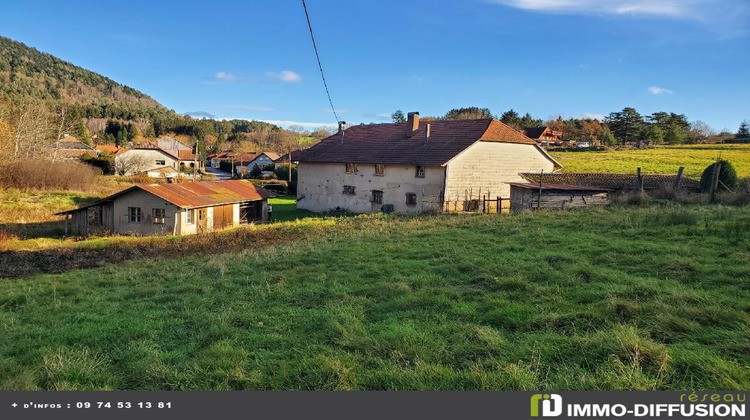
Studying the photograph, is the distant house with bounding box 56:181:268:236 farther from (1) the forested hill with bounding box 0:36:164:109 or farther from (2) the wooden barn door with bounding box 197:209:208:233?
(1) the forested hill with bounding box 0:36:164:109

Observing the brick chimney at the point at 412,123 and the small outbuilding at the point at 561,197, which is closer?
the small outbuilding at the point at 561,197

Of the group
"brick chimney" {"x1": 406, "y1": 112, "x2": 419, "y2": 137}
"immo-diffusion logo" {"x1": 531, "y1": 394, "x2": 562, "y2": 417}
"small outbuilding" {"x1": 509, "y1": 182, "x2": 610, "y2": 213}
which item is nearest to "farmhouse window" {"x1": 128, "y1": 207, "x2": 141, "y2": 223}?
"brick chimney" {"x1": 406, "y1": 112, "x2": 419, "y2": 137}

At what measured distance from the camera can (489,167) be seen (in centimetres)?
3198

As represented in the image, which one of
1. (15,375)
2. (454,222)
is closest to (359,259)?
(15,375)

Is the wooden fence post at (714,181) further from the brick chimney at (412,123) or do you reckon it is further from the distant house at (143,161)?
the distant house at (143,161)

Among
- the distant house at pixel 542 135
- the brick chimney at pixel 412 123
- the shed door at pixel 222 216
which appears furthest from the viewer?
the distant house at pixel 542 135

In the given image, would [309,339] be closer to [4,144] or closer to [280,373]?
[280,373]

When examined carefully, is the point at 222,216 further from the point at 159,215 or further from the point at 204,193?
the point at 159,215

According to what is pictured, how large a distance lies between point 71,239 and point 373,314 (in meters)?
26.7

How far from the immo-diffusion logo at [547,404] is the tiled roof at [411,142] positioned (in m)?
26.2

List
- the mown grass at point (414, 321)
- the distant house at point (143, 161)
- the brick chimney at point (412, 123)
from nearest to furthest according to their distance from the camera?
the mown grass at point (414, 321) → the brick chimney at point (412, 123) → the distant house at point (143, 161)

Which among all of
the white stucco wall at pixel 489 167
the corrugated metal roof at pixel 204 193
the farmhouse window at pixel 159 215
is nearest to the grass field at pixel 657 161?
the white stucco wall at pixel 489 167

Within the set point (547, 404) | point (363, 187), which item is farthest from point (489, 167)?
point (547, 404)

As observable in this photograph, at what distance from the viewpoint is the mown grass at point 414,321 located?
4.42 metres
